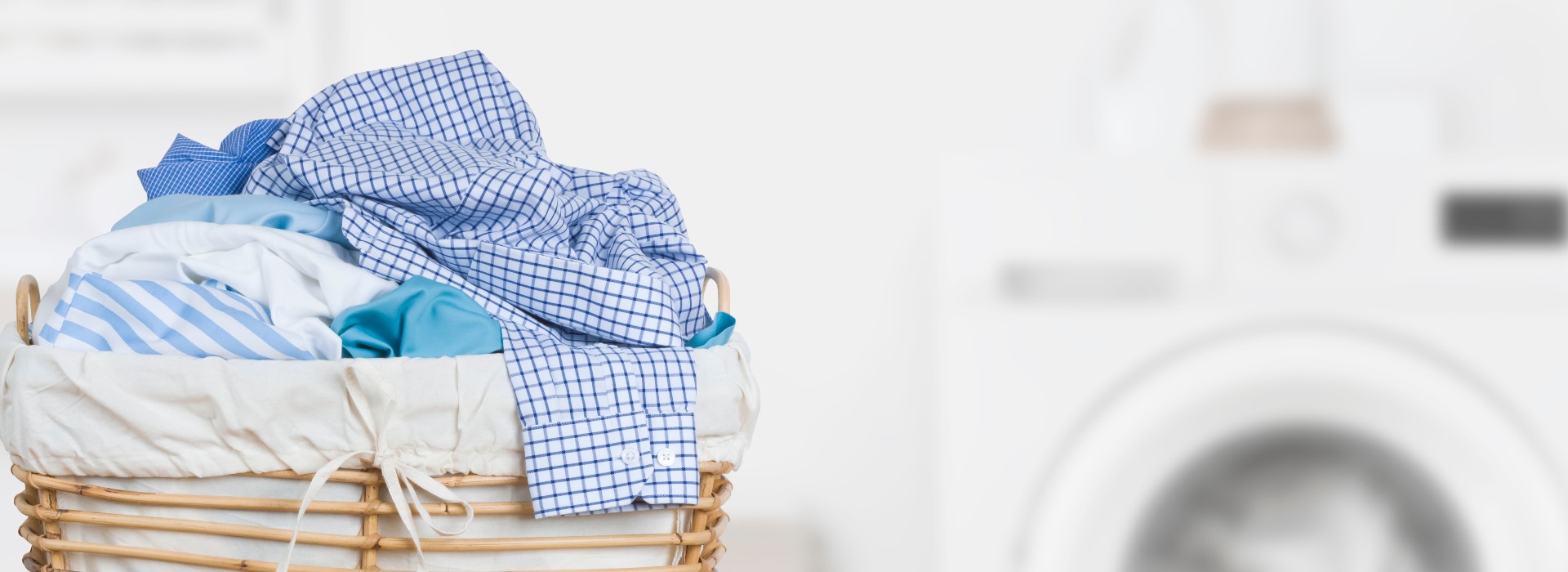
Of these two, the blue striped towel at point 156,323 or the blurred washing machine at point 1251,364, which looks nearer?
the blue striped towel at point 156,323

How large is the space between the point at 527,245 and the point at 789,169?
97cm

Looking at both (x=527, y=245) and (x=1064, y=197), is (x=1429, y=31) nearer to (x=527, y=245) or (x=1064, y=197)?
(x=1064, y=197)

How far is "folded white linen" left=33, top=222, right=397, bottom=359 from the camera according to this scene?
1.79 ft

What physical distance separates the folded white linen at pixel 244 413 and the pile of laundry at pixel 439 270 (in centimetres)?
2

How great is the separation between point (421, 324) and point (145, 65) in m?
1.21

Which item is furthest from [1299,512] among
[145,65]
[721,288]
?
[145,65]

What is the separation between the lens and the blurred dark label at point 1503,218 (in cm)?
109

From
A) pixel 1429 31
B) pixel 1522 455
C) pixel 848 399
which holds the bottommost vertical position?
pixel 848 399

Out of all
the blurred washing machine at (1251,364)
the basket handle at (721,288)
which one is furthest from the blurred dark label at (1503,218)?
the basket handle at (721,288)

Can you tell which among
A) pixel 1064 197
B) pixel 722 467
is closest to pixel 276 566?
pixel 722 467

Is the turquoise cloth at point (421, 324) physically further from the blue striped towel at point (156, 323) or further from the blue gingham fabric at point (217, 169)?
the blue gingham fabric at point (217, 169)

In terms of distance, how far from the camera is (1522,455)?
1052mm

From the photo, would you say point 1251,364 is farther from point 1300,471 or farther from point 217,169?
point 217,169

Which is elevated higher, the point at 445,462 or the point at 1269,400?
the point at 445,462
